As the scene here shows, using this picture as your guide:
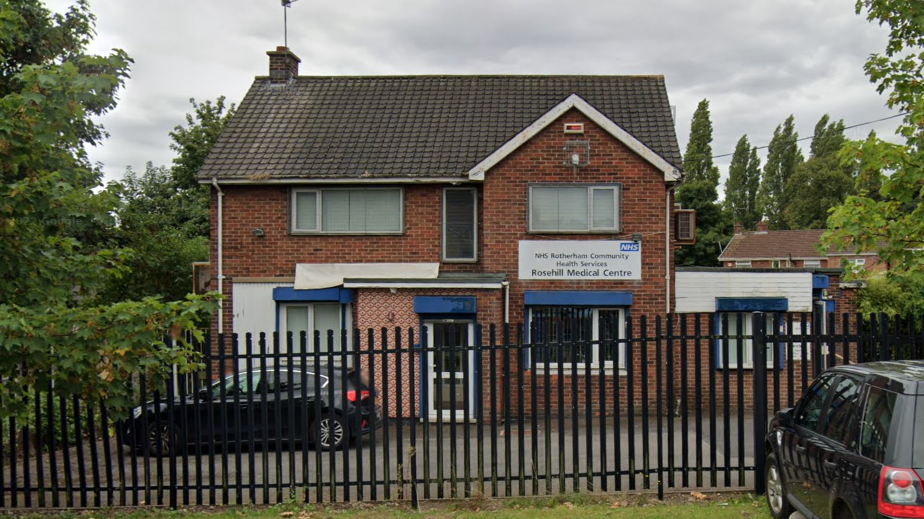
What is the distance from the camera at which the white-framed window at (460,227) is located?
16.5 metres

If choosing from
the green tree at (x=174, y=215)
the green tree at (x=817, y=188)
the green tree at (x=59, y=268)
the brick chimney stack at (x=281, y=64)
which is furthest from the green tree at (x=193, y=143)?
the green tree at (x=817, y=188)

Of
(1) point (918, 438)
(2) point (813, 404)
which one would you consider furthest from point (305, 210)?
(1) point (918, 438)

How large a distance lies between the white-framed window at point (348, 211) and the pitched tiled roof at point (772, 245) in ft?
149

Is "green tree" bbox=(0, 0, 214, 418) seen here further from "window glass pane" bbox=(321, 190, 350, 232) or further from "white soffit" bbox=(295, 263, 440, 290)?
"window glass pane" bbox=(321, 190, 350, 232)

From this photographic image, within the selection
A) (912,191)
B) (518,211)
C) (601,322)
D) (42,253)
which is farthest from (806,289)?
(42,253)

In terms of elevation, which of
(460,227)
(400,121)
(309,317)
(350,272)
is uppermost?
(400,121)

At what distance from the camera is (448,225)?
16516 millimetres

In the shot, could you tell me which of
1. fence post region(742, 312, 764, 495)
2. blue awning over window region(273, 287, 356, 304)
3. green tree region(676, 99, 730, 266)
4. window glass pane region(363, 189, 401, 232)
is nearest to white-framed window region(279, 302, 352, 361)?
blue awning over window region(273, 287, 356, 304)

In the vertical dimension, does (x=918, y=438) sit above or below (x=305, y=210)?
below

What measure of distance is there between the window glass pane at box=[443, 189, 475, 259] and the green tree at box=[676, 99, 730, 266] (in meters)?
33.0

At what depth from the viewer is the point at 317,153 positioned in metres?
17.0

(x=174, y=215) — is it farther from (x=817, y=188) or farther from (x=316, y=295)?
(x=817, y=188)

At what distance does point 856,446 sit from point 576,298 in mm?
10437

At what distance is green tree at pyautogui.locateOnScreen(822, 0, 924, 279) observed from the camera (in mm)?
9188
